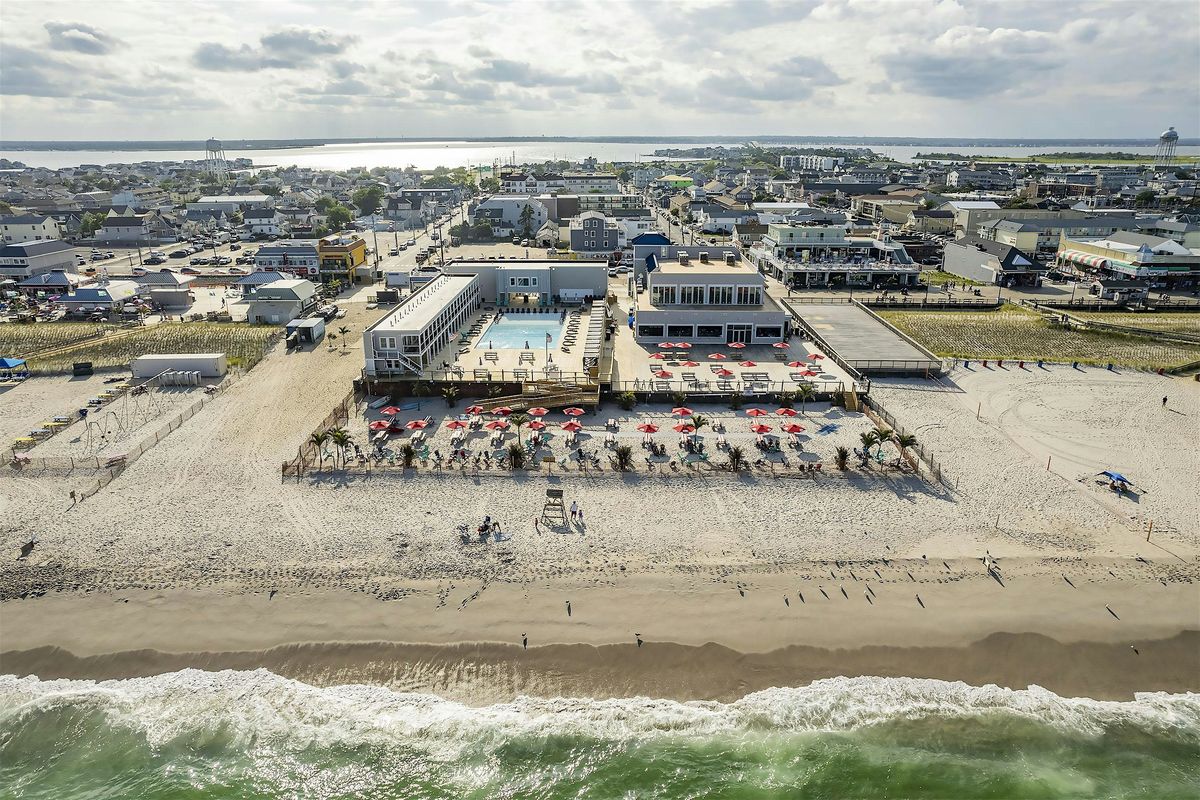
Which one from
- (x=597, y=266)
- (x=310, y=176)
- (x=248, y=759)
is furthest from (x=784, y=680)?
(x=310, y=176)


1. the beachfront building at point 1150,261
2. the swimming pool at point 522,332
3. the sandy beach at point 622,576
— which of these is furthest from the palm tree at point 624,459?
the beachfront building at point 1150,261

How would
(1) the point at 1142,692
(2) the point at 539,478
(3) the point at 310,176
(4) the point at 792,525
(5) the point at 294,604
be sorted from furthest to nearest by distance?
(3) the point at 310,176
(2) the point at 539,478
(4) the point at 792,525
(5) the point at 294,604
(1) the point at 1142,692

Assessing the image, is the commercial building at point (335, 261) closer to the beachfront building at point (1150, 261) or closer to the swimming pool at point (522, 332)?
the swimming pool at point (522, 332)

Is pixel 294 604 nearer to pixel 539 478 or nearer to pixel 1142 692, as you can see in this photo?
pixel 539 478

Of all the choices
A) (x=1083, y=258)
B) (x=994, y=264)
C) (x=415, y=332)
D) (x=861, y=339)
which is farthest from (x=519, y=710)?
(x=1083, y=258)

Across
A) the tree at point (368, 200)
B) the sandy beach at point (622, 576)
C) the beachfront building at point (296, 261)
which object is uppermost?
the tree at point (368, 200)

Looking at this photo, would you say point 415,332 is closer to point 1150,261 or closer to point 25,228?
point 1150,261

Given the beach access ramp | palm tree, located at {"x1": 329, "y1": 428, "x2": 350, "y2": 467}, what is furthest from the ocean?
the beach access ramp

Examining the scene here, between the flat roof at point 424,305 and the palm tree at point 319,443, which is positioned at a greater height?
the flat roof at point 424,305
